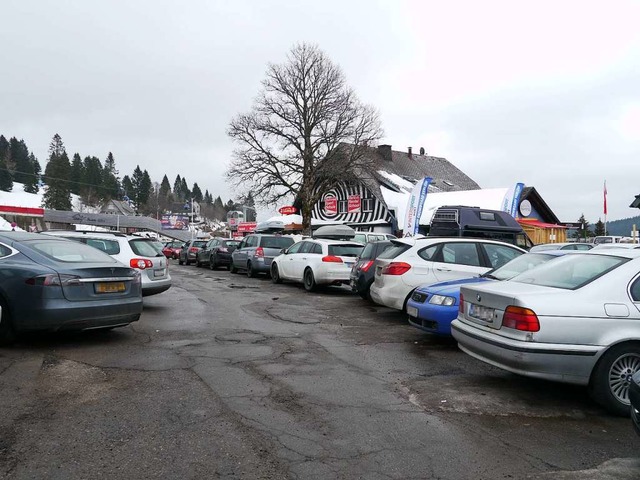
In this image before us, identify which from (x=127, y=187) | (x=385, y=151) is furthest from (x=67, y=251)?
(x=127, y=187)

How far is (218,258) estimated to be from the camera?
24.7 metres

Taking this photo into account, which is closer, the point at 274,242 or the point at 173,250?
the point at 274,242

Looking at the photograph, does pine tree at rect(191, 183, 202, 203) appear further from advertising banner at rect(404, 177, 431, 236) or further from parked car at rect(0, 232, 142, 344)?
parked car at rect(0, 232, 142, 344)

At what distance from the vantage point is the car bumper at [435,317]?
6.95 meters

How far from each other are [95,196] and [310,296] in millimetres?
103547

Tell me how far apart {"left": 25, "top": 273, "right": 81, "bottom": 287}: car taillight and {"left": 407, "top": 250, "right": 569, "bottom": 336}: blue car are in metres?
4.68

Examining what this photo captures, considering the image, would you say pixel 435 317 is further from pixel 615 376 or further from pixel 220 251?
pixel 220 251

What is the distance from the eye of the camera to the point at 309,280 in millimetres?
14727

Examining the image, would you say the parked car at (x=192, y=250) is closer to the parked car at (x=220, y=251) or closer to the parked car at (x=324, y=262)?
the parked car at (x=220, y=251)

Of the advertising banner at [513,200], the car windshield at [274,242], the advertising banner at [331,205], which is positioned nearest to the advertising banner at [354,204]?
the advertising banner at [331,205]

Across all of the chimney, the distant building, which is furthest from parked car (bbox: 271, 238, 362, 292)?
the distant building

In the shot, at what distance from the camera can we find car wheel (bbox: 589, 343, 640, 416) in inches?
179

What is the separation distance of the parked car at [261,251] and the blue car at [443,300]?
12.1 m

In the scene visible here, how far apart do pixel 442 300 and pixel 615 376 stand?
266 centimetres
